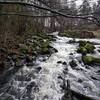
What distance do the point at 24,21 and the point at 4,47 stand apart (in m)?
6.54

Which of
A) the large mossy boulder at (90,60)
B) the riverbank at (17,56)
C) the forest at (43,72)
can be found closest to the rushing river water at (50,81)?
the forest at (43,72)

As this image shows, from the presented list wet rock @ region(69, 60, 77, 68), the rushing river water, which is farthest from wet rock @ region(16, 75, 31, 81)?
wet rock @ region(69, 60, 77, 68)

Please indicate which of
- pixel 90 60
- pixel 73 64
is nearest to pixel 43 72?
pixel 73 64

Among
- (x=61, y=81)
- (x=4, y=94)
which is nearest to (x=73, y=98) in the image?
(x=61, y=81)

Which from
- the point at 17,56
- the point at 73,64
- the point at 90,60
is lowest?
the point at 73,64

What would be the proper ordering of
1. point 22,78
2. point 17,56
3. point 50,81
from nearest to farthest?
point 50,81 → point 22,78 → point 17,56

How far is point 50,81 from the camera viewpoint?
6707 mm

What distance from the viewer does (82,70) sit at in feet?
27.0

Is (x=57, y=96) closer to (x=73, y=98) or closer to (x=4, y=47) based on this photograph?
(x=73, y=98)

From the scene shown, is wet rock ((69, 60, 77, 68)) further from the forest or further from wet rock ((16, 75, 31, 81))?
wet rock ((16, 75, 31, 81))

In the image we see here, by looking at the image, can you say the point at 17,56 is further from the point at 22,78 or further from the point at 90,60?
the point at 90,60

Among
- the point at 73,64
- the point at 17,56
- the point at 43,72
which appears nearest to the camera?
the point at 43,72

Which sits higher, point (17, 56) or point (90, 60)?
point (17, 56)

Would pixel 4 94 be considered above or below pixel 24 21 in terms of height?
below
